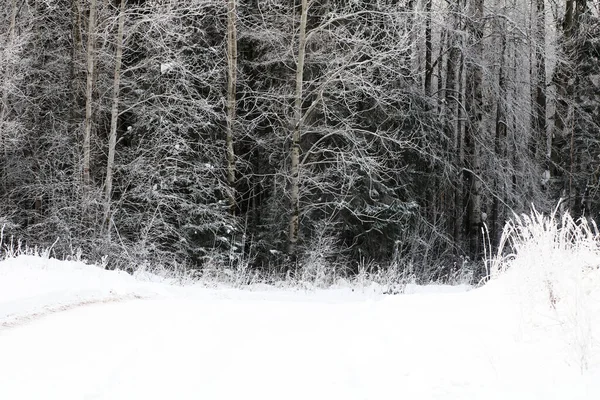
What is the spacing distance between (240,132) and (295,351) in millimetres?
14318

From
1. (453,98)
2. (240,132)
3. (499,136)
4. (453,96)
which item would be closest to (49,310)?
(240,132)

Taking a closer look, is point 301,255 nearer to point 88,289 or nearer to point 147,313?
point 88,289

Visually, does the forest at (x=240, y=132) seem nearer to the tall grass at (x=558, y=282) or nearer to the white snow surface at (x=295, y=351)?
the white snow surface at (x=295, y=351)

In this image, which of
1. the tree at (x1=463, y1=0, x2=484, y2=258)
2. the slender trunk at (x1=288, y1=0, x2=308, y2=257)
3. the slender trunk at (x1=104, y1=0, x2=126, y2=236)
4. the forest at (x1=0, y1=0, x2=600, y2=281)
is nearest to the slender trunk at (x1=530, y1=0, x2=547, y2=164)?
the forest at (x1=0, y1=0, x2=600, y2=281)

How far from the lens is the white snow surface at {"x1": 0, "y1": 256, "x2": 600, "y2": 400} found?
11.2ft

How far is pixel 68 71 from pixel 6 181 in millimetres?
3964

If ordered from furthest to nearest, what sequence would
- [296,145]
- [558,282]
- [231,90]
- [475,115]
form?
1. [475,115]
2. [231,90]
3. [296,145]
4. [558,282]

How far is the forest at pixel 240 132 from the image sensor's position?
1570 centimetres

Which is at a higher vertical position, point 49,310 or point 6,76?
point 6,76

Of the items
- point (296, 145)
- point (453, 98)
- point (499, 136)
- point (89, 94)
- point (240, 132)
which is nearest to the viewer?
point (296, 145)

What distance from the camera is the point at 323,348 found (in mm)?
4539

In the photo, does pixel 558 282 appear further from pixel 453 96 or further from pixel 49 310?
pixel 453 96

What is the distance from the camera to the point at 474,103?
20453mm

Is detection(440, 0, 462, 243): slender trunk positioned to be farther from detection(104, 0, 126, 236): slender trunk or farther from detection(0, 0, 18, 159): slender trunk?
detection(0, 0, 18, 159): slender trunk
